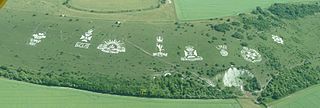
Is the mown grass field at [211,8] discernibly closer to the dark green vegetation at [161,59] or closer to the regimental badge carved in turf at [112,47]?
the dark green vegetation at [161,59]

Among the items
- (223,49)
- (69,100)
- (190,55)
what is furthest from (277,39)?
(69,100)

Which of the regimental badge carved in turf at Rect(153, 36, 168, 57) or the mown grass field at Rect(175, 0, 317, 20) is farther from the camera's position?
the mown grass field at Rect(175, 0, 317, 20)

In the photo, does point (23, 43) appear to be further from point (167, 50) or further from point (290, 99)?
point (290, 99)

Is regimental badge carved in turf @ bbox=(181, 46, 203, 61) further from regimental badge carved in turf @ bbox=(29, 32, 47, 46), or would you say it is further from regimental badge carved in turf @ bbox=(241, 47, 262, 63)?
regimental badge carved in turf @ bbox=(29, 32, 47, 46)

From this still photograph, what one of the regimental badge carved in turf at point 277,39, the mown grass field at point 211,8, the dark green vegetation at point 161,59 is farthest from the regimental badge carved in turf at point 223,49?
the regimental badge carved in turf at point 277,39

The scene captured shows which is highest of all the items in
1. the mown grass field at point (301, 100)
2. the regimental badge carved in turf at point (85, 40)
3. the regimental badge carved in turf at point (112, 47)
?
the regimental badge carved in turf at point (85, 40)

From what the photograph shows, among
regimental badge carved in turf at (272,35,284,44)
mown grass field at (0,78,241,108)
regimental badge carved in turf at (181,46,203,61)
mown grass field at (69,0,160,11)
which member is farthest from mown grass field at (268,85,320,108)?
mown grass field at (69,0,160,11)
